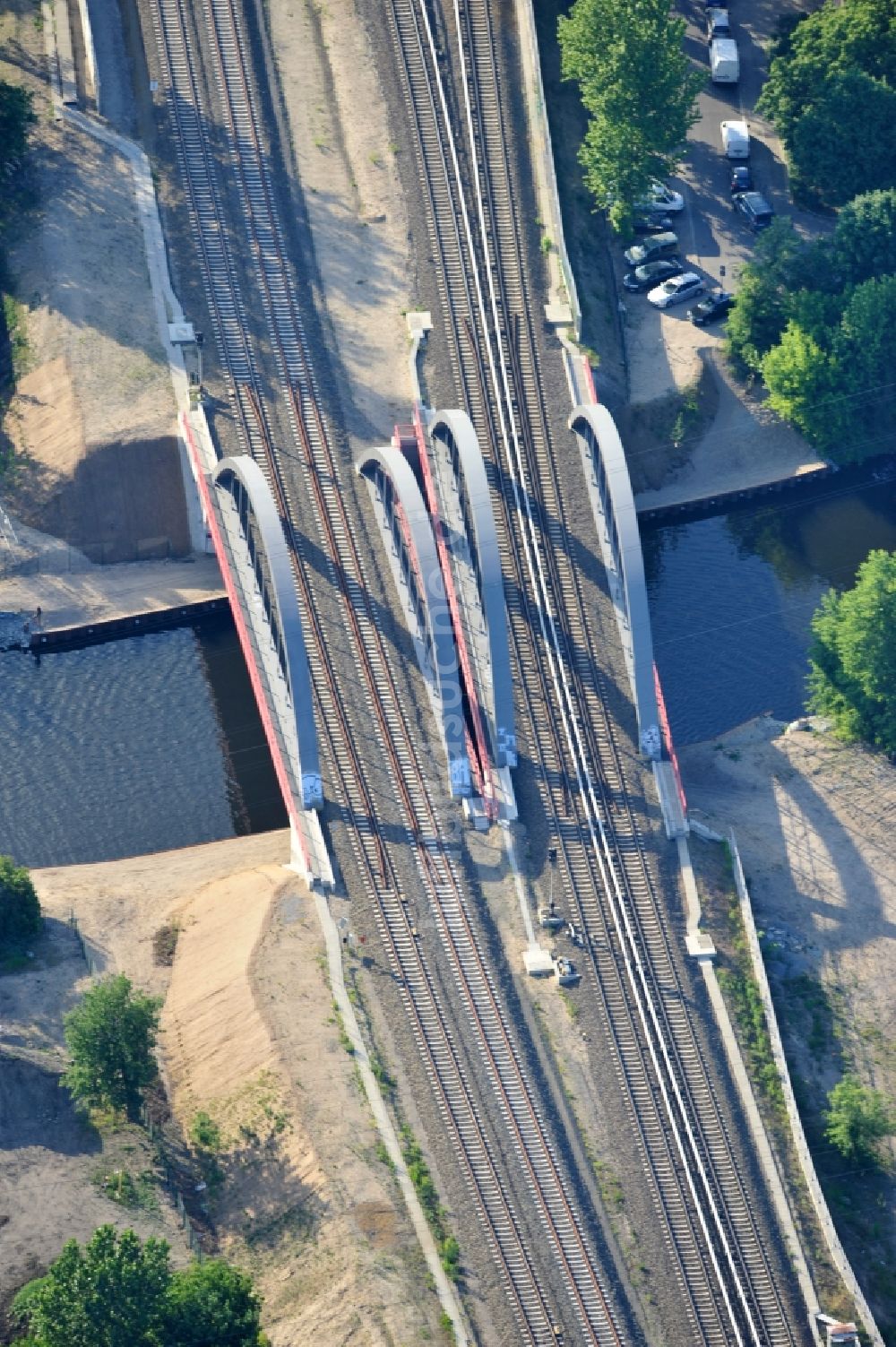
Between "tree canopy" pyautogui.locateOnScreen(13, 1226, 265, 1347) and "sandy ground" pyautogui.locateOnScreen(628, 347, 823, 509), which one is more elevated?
"sandy ground" pyautogui.locateOnScreen(628, 347, 823, 509)

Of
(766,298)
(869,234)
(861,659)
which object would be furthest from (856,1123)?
(869,234)

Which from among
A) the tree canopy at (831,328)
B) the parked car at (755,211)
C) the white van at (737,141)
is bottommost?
the tree canopy at (831,328)

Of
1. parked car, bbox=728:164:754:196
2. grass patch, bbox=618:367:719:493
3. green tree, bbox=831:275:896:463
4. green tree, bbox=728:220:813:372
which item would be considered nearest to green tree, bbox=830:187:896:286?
green tree, bbox=831:275:896:463

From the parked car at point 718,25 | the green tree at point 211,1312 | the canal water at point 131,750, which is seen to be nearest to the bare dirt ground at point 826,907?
the canal water at point 131,750

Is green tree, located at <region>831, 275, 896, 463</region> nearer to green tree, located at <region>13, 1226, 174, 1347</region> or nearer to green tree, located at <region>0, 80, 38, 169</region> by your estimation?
green tree, located at <region>0, 80, 38, 169</region>

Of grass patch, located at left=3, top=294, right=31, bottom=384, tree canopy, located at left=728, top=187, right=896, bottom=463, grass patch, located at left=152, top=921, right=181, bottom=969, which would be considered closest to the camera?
grass patch, located at left=152, top=921, right=181, bottom=969

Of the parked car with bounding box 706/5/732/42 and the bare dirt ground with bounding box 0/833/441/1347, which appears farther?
the parked car with bounding box 706/5/732/42

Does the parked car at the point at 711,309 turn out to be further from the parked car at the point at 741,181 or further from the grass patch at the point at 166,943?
the grass patch at the point at 166,943
